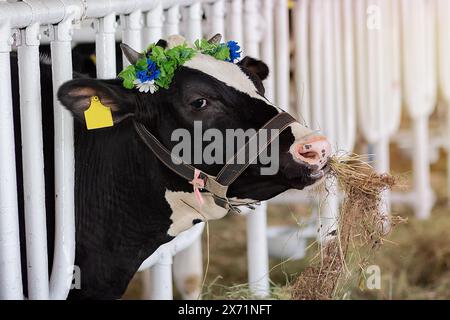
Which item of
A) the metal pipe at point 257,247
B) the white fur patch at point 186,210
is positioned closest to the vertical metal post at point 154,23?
the white fur patch at point 186,210

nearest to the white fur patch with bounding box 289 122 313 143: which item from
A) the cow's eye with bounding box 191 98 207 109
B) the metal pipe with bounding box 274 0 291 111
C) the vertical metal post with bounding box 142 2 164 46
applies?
the cow's eye with bounding box 191 98 207 109

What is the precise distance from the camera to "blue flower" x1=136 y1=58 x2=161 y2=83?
3.44 meters

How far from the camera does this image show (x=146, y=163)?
362 centimetres

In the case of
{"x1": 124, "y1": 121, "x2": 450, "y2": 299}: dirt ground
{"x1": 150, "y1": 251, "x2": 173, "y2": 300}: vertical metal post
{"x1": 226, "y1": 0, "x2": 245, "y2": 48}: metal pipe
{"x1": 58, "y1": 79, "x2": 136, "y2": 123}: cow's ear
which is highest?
{"x1": 226, "y1": 0, "x2": 245, "y2": 48}: metal pipe

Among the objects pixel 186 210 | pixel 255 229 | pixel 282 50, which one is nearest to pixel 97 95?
pixel 186 210

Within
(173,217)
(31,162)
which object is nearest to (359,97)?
(173,217)

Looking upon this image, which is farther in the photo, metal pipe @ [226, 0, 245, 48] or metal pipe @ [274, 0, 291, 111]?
metal pipe @ [274, 0, 291, 111]

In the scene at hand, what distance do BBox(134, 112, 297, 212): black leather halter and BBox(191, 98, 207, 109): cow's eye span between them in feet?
0.65

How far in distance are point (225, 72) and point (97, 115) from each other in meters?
0.47

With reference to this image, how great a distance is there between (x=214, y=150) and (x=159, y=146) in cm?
21

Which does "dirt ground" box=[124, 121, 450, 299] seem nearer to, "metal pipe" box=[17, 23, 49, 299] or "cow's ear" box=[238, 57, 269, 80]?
"cow's ear" box=[238, 57, 269, 80]

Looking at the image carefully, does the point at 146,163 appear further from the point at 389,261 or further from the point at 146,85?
the point at 389,261

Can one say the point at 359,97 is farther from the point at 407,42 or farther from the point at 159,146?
the point at 159,146

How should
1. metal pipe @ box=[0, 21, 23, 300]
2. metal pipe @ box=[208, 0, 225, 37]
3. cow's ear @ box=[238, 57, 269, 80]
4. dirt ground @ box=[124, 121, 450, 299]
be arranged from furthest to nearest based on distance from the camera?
dirt ground @ box=[124, 121, 450, 299], metal pipe @ box=[208, 0, 225, 37], cow's ear @ box=[238, 57, 269, 80], metal pipe @ box=[0, 21, 23, 300]
